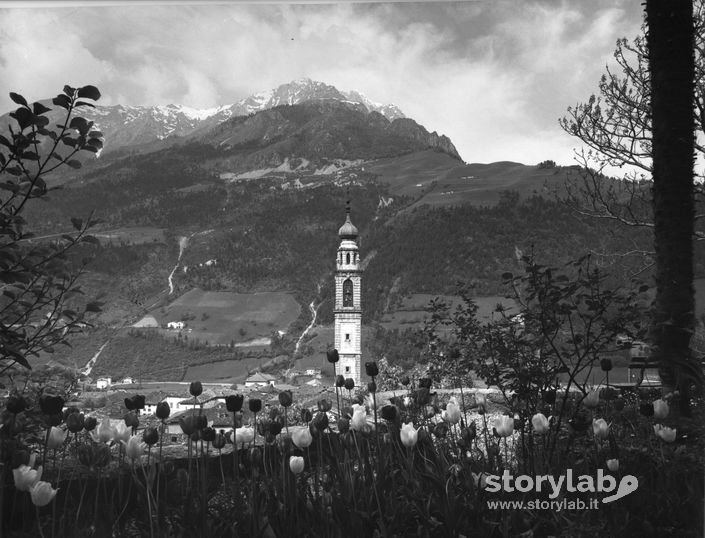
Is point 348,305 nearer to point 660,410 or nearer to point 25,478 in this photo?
point 660,410

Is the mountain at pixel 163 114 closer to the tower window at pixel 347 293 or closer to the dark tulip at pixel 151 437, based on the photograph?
the tower window at pixel 347 293

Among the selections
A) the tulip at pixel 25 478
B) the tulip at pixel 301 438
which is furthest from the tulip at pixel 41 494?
the tulip at pixel 301 438

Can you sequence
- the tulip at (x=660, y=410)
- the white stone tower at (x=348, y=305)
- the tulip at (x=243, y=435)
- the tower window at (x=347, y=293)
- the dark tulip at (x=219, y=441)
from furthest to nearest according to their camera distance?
the tower window at (x=347, y=293)
the white stone tower at (x=348, y=305)
the tulip at (x=660, y=410)
the tulip at (x=243, y=435)
the dark tulip at (x=219, y=441)

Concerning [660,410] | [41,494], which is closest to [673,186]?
[660,410]

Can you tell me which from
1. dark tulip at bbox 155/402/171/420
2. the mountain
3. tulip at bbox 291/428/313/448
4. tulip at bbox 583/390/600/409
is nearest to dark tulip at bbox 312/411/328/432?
tulip at bbox 291/428/313/448

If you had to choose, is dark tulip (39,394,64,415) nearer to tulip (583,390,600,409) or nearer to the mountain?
tulip (583,390,600,409)

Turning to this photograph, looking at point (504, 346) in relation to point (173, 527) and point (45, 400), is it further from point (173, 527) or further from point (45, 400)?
point (45, 400)

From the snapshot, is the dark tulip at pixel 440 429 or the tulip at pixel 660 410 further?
the dark tulip at pixel 440 429
